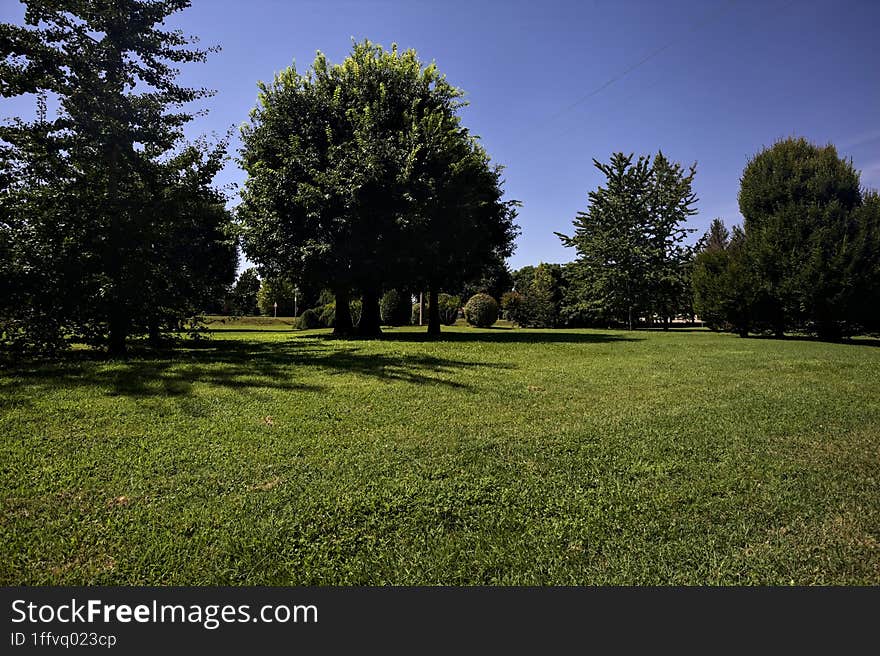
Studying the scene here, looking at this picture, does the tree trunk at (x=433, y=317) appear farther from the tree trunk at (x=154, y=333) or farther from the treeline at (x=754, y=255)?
the tree trunk at (x=154, y=333)

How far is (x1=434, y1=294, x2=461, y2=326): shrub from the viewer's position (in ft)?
144

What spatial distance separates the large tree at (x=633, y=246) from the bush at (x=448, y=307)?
13279 millimetres

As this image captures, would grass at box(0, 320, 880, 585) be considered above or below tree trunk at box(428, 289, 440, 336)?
below

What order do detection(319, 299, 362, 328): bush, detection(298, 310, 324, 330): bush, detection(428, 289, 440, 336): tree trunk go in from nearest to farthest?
1. detection(428, 289, 440, 336): tree trunk
2. detection(319, 299, 362, 328): bush
3. detection(298, 310, 324, 330): bush

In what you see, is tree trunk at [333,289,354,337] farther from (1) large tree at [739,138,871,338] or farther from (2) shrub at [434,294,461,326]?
(2) shrub at [434,294,461,326]

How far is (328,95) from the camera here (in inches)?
656

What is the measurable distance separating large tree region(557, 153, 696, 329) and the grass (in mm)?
27056

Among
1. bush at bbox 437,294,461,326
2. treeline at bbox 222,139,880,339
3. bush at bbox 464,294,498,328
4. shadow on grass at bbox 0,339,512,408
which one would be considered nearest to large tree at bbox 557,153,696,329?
treeline at bbox 222,139,880,339

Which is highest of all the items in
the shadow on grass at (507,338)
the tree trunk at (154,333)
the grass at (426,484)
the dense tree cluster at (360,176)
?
the dense tree cluster at (360,176)

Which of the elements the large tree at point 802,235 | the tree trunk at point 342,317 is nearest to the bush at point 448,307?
the tree trunk at point 342,317

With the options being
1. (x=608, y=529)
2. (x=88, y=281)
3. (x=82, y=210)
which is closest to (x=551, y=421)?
(x=608, y=529)

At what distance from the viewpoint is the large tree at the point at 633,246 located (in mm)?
32281

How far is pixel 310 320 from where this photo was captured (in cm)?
3073

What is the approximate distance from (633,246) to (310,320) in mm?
24834
